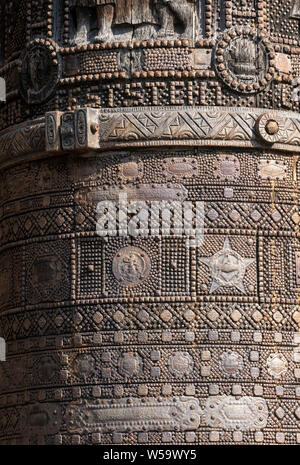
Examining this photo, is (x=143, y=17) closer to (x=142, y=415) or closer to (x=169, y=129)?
(x=169, y=129)

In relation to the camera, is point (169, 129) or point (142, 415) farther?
point (169, 129)

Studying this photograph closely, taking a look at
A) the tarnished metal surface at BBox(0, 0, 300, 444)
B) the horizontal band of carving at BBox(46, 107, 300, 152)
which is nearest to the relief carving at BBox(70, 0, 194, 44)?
the tarnished metal surface at BBox(0, 0, 300, 444)

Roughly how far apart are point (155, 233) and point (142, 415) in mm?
1575

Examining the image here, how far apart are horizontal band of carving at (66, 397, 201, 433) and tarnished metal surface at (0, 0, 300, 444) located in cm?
1

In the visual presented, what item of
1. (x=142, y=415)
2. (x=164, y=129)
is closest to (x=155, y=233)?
(x=164, y=129)

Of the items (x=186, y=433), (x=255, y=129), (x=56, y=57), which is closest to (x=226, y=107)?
(x=255, y=129)

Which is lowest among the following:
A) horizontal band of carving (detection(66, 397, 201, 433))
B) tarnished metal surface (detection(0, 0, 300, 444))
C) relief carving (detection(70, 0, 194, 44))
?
horizontal band of carving (detection(66, 397, 201, 433))

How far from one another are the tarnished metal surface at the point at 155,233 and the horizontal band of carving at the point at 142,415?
12 millimetres

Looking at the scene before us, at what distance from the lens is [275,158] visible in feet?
57.9

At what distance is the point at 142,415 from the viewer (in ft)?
55.6

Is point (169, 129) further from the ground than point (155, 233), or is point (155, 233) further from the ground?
point (169, 129)

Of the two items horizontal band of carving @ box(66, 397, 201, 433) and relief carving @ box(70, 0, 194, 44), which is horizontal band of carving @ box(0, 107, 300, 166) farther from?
horizontal band of carving @ box(66, 397, 201, 433)

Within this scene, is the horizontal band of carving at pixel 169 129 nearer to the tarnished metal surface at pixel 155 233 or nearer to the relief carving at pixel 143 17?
the tarnished metal surface at pixel 155 233

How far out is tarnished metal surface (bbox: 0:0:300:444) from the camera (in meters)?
17.1
